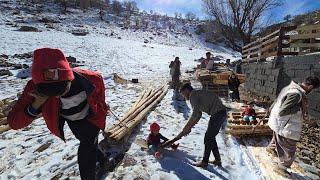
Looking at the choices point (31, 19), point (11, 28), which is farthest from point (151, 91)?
point (31, 19)

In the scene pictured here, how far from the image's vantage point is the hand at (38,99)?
2.92m

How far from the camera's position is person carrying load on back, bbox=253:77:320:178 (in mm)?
5023

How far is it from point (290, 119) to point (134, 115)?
401 centimetres

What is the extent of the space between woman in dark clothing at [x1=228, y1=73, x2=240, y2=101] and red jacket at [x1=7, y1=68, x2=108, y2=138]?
30.7 ft

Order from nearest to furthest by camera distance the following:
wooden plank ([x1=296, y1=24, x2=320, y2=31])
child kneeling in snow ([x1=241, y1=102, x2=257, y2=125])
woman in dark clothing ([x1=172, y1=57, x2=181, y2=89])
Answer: child kneeling in snow ([x1=241, y1=102, x2=257, y2=125]) → wooden plank ([x1=296, y1=24, x2=320, y2=31]) → woman in dark clothing ([x1=172, y1=57, x2=181, y2=89])

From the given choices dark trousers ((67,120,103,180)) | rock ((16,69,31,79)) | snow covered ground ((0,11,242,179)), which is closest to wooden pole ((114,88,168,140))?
snow covered ground ((0,11,242,179))

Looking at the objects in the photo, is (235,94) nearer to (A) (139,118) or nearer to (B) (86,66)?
(A) (139,118)

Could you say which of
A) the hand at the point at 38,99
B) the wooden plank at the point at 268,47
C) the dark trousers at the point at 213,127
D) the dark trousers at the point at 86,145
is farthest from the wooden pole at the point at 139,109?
the wooden plank at the point at 268,47

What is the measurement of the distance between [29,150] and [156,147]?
2404mm

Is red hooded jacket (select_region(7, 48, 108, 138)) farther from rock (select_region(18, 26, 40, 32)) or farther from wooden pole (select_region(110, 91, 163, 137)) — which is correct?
rock (select_region(18, 26, 40, 32))

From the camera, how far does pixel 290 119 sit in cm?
509

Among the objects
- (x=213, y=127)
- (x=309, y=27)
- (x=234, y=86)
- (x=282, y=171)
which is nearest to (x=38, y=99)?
(x=213, y=127)

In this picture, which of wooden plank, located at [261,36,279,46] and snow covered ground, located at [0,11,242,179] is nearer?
snow covered ground, located at [0,11,242,179]

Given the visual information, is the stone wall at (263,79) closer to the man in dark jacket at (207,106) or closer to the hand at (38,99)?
the man in dark jacket at (207,106)
